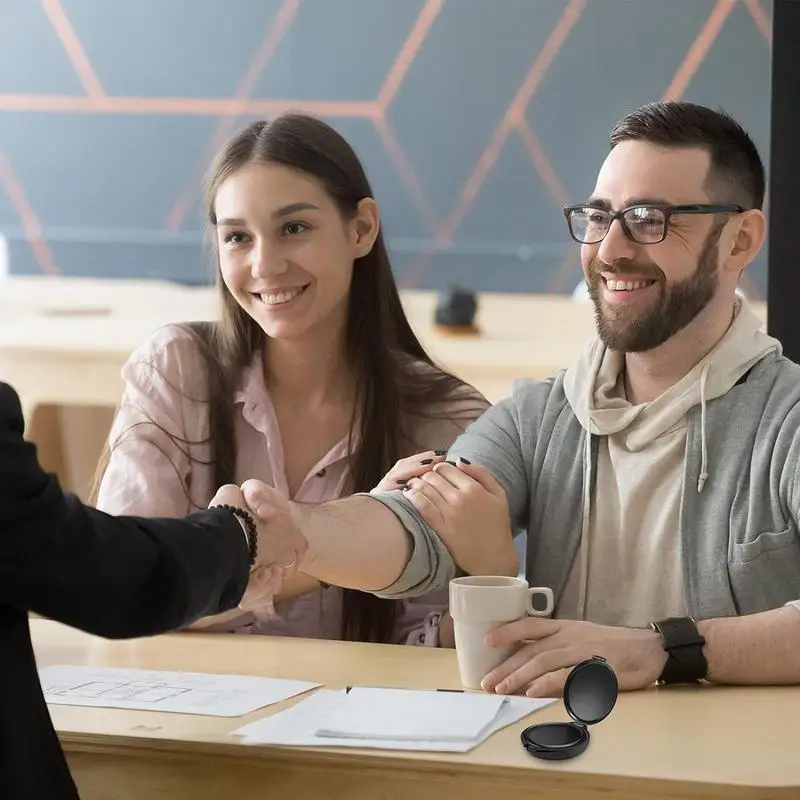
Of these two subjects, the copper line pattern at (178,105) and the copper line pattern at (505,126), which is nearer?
the copper line pattern at (505,126)

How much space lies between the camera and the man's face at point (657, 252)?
1723mm

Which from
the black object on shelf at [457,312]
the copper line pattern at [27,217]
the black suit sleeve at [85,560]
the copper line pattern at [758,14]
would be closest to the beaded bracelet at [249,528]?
the black suit sleeve at [85,560]

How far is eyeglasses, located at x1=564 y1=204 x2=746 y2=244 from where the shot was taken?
1.71 meters

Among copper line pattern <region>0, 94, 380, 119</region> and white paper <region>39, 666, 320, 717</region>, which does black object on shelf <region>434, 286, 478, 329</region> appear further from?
white paper <region>39, 666, 320, 717</region>

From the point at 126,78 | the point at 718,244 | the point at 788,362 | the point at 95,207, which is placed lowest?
the point at 788,362

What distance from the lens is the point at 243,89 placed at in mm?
4938

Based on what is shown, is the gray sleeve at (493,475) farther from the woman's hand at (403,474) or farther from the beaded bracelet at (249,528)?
the beaded bracelet at (249,528)

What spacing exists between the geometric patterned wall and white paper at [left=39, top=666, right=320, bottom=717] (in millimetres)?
3403

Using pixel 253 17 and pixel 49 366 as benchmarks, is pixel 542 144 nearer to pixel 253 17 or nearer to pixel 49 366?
pixel 253 17

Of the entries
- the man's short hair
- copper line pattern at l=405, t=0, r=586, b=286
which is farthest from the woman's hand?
copper line pattern at l=405, t=0, r=586, b=286

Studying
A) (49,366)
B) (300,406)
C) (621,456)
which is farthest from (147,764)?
(49,366)

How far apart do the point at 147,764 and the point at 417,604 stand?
787 mm

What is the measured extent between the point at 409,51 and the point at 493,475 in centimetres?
327

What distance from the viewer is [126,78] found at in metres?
5.03
